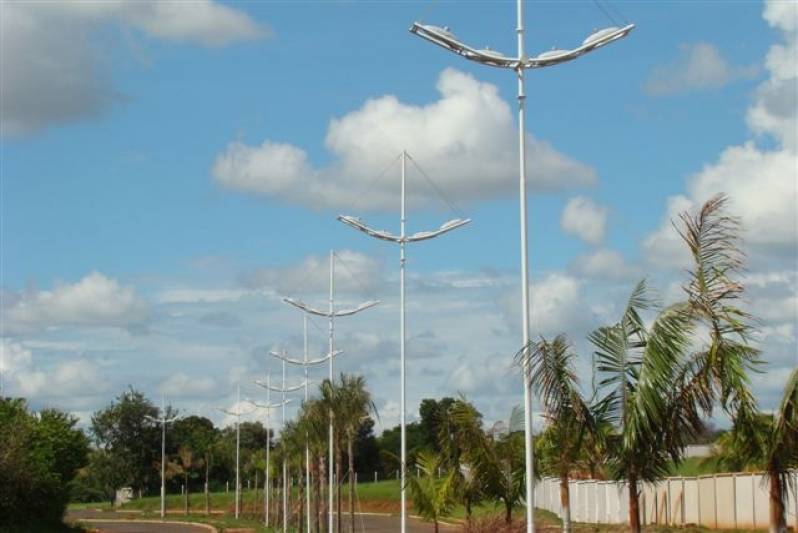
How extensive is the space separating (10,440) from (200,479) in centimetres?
9052

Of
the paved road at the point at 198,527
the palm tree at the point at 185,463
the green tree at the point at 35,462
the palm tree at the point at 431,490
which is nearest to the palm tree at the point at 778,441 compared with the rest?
the palm tree at the point at 431,490

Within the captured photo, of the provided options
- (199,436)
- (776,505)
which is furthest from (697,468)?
(199,436)

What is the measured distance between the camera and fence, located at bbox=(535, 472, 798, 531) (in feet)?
127

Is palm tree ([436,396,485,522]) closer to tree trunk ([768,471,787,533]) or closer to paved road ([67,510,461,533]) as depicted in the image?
tree trunk ([768,471,787,533])

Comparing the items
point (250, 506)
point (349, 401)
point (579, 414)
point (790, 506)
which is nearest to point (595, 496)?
point (349, 401)

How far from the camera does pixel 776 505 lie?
17.9m

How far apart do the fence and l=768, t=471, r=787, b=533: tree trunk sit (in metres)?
15.7

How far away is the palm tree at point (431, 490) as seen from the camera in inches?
1497

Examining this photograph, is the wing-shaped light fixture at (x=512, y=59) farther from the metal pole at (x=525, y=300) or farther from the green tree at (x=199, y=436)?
the green tree at (x=199, y=436)

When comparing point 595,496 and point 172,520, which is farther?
point 172,520

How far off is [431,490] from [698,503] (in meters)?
8.87

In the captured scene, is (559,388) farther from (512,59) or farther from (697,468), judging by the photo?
(697,468)

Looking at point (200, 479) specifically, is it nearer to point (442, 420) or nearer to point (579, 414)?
point (442, 420)

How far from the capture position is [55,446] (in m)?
66.3
